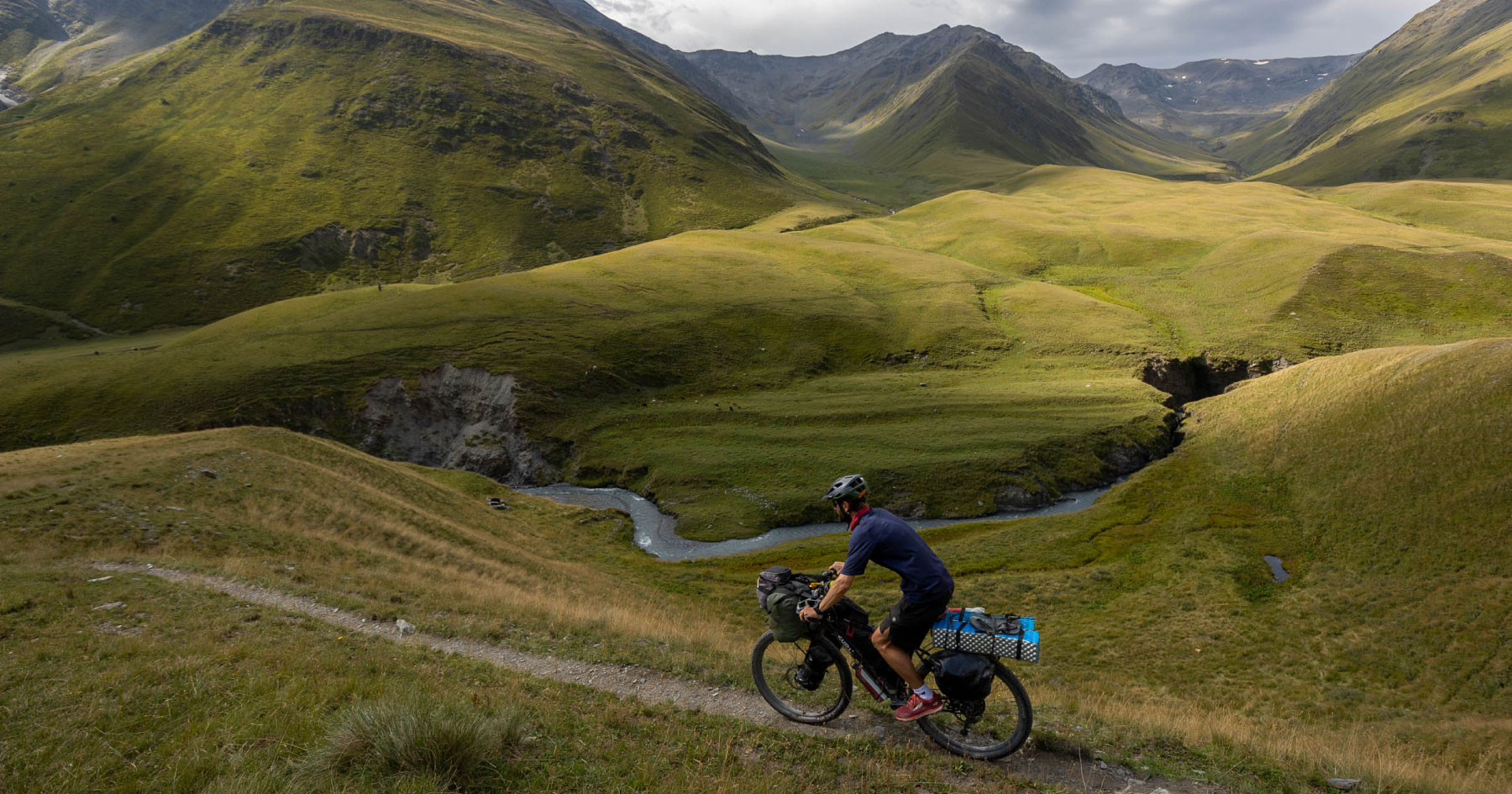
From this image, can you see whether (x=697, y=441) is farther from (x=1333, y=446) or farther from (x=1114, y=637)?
(x=1333, y=446)

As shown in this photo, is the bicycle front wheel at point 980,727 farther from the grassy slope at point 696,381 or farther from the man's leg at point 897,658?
the grassy slope at point 696,381

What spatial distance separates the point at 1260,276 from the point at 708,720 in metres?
124

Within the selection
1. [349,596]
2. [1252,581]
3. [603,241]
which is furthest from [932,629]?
[603,241]

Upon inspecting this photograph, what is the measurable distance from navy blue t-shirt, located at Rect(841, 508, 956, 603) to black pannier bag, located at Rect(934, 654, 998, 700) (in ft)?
3.99

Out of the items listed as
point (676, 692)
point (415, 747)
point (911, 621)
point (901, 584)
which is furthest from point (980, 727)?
point (415, 747)

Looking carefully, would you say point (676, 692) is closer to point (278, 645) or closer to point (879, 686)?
point (879, 686)

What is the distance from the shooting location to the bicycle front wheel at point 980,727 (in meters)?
10.9

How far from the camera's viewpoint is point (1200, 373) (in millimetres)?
81250

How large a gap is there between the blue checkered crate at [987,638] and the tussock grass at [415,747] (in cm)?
720

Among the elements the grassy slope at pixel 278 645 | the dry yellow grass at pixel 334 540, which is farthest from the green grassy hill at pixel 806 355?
the grassy slope at pixel 278 645

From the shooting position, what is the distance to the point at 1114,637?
32.7 metres

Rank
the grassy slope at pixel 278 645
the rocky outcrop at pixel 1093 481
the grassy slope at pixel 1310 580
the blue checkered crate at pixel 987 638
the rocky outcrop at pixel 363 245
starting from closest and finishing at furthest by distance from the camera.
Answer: the grassy slope at pixel 278 645
the blue checkered crate at pixel 987 638
the grassy slope at pixel 1310 580
the rocky outcrop at pixel 1093 481
the rocky outcrop at pixel 363 245

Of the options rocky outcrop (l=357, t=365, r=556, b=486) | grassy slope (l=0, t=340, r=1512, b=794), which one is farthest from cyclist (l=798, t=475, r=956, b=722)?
rocky outcrop (l=357, t=365, r=556, b=486)

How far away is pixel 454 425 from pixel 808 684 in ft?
232
